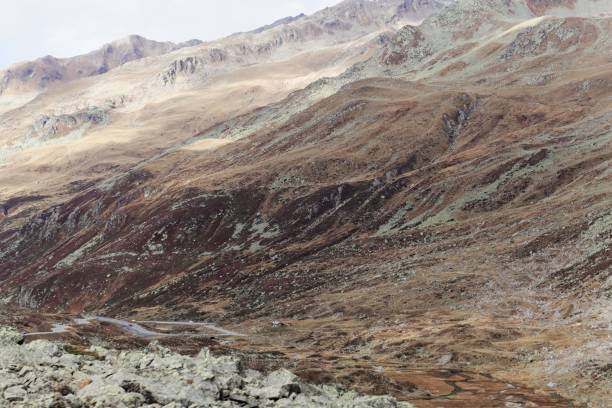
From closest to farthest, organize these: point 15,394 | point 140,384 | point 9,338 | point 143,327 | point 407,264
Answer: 1. point 15,394
2. point 140,384
3. point 9,338
4. point 143,327
5. point 407,264

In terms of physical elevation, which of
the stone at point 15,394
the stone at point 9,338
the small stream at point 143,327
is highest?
the stone at point 15,394

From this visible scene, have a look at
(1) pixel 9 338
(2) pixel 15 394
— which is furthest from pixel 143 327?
(2) pixel 15 394

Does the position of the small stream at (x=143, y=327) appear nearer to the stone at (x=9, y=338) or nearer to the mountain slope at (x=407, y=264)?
the mountain slope at (x=407, y=264)

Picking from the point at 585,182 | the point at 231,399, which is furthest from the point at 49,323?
the point at 585,182

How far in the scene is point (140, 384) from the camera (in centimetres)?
2691

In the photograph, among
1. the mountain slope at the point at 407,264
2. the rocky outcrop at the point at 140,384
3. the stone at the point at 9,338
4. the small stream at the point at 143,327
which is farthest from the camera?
the small stream at the point at 143,327

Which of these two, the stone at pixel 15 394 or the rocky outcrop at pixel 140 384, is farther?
the rocky outcrop at pixel 140 384

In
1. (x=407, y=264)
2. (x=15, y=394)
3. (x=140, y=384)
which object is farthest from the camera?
(x=407, y=264)

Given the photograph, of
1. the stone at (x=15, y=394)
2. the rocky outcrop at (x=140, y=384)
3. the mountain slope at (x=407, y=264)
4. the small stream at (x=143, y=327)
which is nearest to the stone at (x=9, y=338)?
the rocky outcrop at (x=140, y=384)

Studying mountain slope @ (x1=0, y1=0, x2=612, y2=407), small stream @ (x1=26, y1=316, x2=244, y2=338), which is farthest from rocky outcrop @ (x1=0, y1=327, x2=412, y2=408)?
small stream @ (x1=26, y1=316, x2=244, y2=338)

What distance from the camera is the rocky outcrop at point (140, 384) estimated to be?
25094mm

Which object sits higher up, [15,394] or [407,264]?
[15,394]

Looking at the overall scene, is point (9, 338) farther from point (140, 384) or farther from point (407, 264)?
point (407, 264)

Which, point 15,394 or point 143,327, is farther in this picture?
point 143,327
